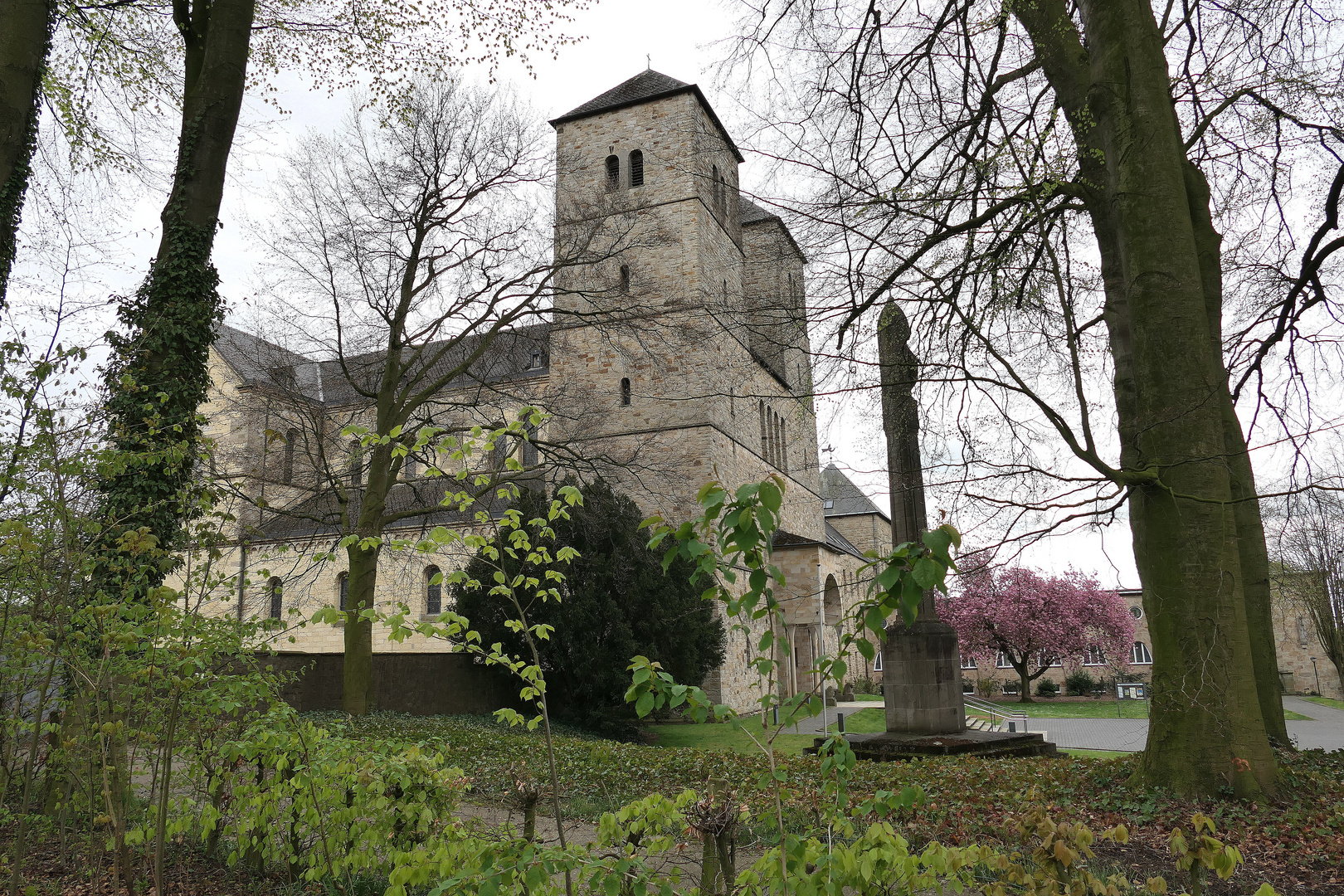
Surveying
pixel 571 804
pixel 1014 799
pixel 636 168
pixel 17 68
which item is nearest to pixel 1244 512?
pixel 1014 799

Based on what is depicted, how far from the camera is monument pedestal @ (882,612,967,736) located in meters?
10.8

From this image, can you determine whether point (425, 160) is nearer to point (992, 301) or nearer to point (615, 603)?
point (615, 603)

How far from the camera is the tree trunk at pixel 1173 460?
5895 millimetres

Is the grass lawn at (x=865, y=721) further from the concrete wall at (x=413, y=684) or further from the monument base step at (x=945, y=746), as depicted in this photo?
the concrete wall at (x=413, y=684)

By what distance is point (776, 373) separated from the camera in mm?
28344

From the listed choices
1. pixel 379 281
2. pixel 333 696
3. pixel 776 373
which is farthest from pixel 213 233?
pixel 776 373

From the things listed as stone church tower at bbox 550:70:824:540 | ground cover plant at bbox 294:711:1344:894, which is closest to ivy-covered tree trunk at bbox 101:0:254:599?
ground cover plant at bbox 294:711:1344:894

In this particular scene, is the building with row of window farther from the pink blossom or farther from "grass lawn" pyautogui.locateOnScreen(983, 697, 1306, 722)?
the pink blossom

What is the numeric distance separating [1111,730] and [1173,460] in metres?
16.5

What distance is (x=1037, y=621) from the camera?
30047mm

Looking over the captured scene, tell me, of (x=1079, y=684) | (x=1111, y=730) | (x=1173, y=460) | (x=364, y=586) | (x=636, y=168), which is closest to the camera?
(x=1173, y=460)

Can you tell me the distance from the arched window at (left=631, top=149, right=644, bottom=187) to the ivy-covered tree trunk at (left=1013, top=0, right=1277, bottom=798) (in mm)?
19830

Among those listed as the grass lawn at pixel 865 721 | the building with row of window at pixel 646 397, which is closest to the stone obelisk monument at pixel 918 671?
the building with row of window at pixel 646 397

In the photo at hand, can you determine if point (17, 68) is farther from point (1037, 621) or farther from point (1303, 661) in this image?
point (1303, 661)
